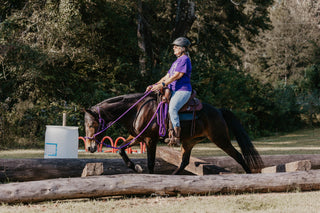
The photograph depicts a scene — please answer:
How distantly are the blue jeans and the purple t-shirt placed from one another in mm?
106

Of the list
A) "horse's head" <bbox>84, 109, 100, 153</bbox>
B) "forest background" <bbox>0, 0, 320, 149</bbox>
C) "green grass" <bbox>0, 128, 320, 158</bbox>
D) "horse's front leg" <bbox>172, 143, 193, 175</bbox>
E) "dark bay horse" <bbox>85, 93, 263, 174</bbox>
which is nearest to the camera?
"horse's head" <bbox>84, 109, 100, 153</bbox>

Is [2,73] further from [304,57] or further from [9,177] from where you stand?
[304,57]

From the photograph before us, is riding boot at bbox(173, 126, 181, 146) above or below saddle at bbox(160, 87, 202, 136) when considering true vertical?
below

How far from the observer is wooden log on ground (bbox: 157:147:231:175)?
6.70 meters

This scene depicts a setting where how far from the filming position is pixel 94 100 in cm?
1772

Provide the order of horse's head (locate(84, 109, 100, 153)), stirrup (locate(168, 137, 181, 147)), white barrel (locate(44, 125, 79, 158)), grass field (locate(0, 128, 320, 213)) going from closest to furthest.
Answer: grass field (locate(0, 128, 320, 213)) < horse's head (locate(84, 109, 100, 153)) < stirrup (locate(168, 137, 181, 147)) < white barrel (locate(44, 125, 79, 158))

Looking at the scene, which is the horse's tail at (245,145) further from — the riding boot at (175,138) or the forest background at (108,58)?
the forest background at (108,58)

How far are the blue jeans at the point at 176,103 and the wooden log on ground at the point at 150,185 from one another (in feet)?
4.04

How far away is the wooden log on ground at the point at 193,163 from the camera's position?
670 centimetres

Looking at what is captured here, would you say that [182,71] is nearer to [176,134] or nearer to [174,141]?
[176,134]

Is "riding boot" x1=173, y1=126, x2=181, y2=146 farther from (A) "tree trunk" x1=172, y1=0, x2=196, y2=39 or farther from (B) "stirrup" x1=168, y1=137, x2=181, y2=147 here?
(A) "tree trunk" x1=172, y1=0, x2=196, y2=39

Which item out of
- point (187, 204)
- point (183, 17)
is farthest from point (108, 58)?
point (187, 204)

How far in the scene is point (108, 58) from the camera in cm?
1964

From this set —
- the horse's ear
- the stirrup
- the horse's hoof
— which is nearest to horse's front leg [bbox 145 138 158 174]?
the horse's hoof
